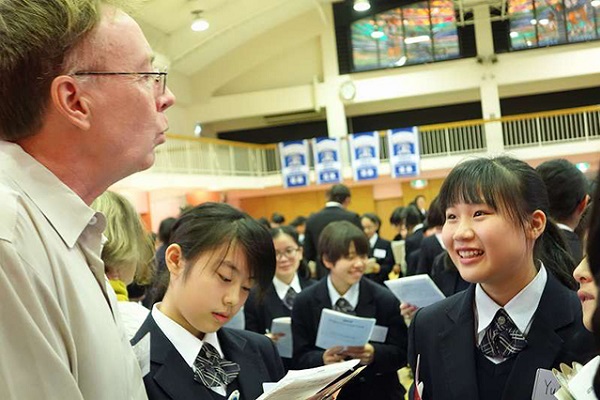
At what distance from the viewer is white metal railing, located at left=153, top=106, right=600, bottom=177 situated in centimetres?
1944

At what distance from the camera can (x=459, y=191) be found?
86.7 inches

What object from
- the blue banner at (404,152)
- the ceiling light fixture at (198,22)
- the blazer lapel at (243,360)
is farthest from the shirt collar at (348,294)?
the ceiling light fixture at (198,22)

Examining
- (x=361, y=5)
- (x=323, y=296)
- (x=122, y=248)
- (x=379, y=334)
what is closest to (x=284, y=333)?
(x=323, y=296)

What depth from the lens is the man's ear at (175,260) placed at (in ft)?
7.41

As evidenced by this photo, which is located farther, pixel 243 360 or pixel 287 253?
pixel 287 253

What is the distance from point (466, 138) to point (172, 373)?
62.9ft

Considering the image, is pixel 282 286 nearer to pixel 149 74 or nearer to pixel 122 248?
pixel 122 248

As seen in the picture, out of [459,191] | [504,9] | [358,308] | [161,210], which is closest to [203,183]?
[161,210]

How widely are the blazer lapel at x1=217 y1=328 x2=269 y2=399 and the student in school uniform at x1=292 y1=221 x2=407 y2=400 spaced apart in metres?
1.39

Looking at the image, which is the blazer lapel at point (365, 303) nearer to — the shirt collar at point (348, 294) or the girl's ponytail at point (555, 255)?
the shirt collar at point (348, 294)

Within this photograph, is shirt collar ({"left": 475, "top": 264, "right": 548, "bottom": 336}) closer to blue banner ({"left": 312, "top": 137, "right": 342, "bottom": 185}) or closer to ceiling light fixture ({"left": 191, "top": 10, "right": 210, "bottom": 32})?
ceiling light fixture ({"left": 191, "top": 10, "right": 210, "bottom": 32})

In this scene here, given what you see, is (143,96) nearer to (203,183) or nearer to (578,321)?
(578,321)

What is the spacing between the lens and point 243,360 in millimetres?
2238

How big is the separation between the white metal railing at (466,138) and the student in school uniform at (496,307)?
1677 cm
